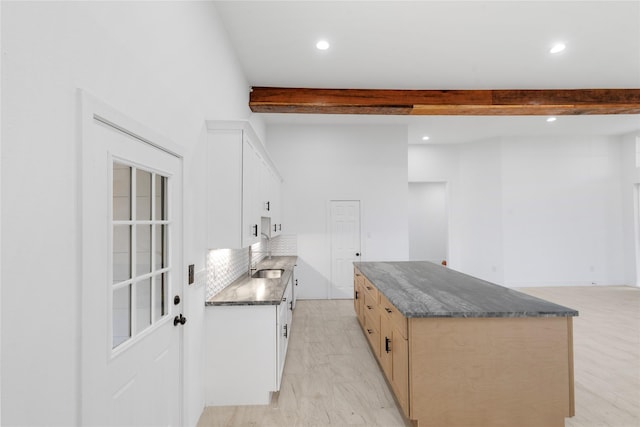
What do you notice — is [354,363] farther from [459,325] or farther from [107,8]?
[107,8]

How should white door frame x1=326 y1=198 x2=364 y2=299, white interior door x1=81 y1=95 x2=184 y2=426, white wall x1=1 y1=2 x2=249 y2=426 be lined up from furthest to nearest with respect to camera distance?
white door frame x1=326 y1=198 x2=364 y2=299, white interior door x1=81 y1=95 x2=184 y2=426, white wall x1=1 y1=2 x2=249 y2=426

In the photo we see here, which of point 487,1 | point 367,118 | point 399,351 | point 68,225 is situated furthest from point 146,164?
point 367,118

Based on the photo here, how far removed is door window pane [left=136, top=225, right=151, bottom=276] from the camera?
5.27 feet

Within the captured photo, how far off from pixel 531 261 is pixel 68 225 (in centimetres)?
830

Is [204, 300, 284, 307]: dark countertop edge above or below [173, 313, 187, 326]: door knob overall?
below

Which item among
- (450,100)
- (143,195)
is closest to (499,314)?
(143,195)

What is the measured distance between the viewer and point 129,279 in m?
1.51

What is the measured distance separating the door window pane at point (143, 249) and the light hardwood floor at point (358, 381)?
57.1 inches

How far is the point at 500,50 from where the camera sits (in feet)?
12.0

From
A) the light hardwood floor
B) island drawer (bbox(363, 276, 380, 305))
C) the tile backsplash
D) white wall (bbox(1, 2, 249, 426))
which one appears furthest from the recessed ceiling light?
the light hardwood floor

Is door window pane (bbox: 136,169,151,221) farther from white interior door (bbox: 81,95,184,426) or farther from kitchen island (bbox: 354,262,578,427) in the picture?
kitchen island (bbox: 354,262,578,427)

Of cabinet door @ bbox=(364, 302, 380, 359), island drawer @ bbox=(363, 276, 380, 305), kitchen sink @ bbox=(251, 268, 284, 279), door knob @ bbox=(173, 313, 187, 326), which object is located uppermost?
door knob @ bbox=(173, 313, 187, 326)

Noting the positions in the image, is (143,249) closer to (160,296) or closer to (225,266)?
(160,296)

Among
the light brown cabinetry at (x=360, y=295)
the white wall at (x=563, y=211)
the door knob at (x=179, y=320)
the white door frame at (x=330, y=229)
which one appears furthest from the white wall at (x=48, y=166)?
the white wall at (x=563, y=211)
